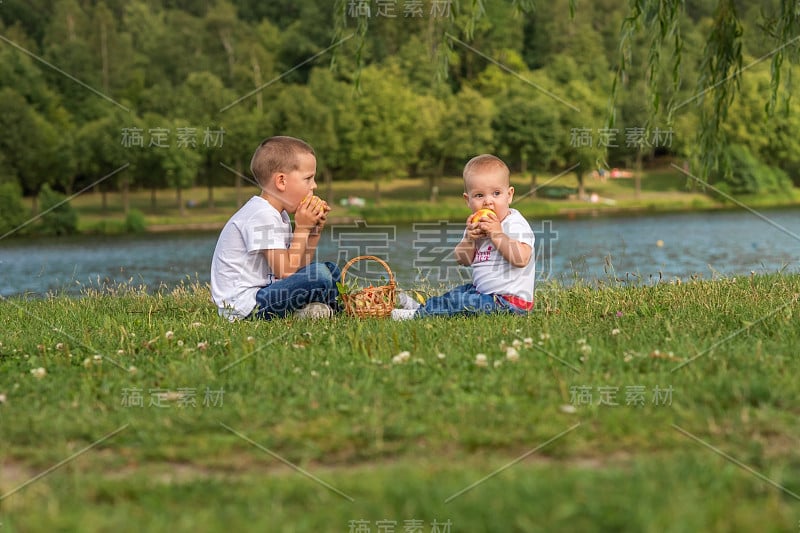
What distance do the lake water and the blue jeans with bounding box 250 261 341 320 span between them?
5.48m

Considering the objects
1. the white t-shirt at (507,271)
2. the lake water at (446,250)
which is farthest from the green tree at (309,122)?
the white t-shirt at (507,271)

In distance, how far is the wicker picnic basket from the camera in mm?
7641

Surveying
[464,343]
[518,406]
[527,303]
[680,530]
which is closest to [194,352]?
[464,343]

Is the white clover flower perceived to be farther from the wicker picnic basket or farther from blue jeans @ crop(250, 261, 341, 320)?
blue jeans @ crop(250, 261, 341, 320)

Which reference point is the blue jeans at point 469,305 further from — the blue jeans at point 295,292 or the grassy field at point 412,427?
the blue jeans at point 295,292

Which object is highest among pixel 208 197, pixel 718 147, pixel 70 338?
pixel 718 147

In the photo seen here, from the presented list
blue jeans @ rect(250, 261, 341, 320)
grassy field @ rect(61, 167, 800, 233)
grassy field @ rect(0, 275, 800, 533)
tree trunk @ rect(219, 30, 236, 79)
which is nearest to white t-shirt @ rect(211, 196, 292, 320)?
blue jeans @ rect(250, 261, 341, 320)

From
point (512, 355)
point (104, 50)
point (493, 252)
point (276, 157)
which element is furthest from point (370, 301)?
point (104, 50)

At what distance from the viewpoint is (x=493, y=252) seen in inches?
304

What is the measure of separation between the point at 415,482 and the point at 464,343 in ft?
7.93

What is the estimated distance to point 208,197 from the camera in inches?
2319

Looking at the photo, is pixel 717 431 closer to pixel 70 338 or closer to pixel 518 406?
pixel 518 406

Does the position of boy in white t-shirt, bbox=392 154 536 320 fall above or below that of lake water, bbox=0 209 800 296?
above

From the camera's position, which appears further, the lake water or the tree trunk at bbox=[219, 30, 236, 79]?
the tree trunk at bbox=[219, 30, 236, 79]
